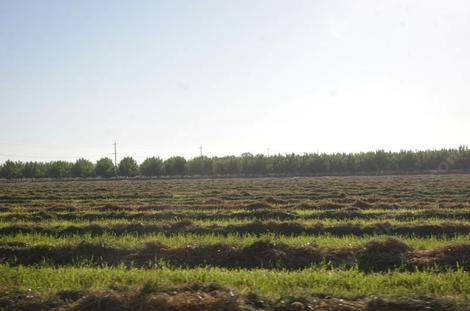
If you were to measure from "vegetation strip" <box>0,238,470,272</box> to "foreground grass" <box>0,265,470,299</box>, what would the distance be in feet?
2.71

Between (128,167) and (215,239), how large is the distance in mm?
84362

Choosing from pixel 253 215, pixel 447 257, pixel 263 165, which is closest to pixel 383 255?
pixel 447 257

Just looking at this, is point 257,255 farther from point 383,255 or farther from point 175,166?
point 175,166

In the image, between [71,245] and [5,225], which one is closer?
[71,245]

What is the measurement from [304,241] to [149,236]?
464 cm

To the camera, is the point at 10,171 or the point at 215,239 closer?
the point at 215,239

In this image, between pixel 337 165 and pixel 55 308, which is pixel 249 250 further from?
pixel 337 165

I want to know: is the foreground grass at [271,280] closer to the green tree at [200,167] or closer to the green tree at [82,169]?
the green tree at [82,169]

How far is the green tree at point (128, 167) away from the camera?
93.9 m

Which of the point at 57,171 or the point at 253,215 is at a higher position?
the point at 57,171

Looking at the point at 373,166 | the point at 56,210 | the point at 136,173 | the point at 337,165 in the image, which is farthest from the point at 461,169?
the point at 56,210

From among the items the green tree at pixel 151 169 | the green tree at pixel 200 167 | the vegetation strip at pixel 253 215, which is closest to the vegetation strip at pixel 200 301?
the vegetation strip at pixel 253 215

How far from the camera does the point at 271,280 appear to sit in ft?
26.8

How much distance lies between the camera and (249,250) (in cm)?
1046
